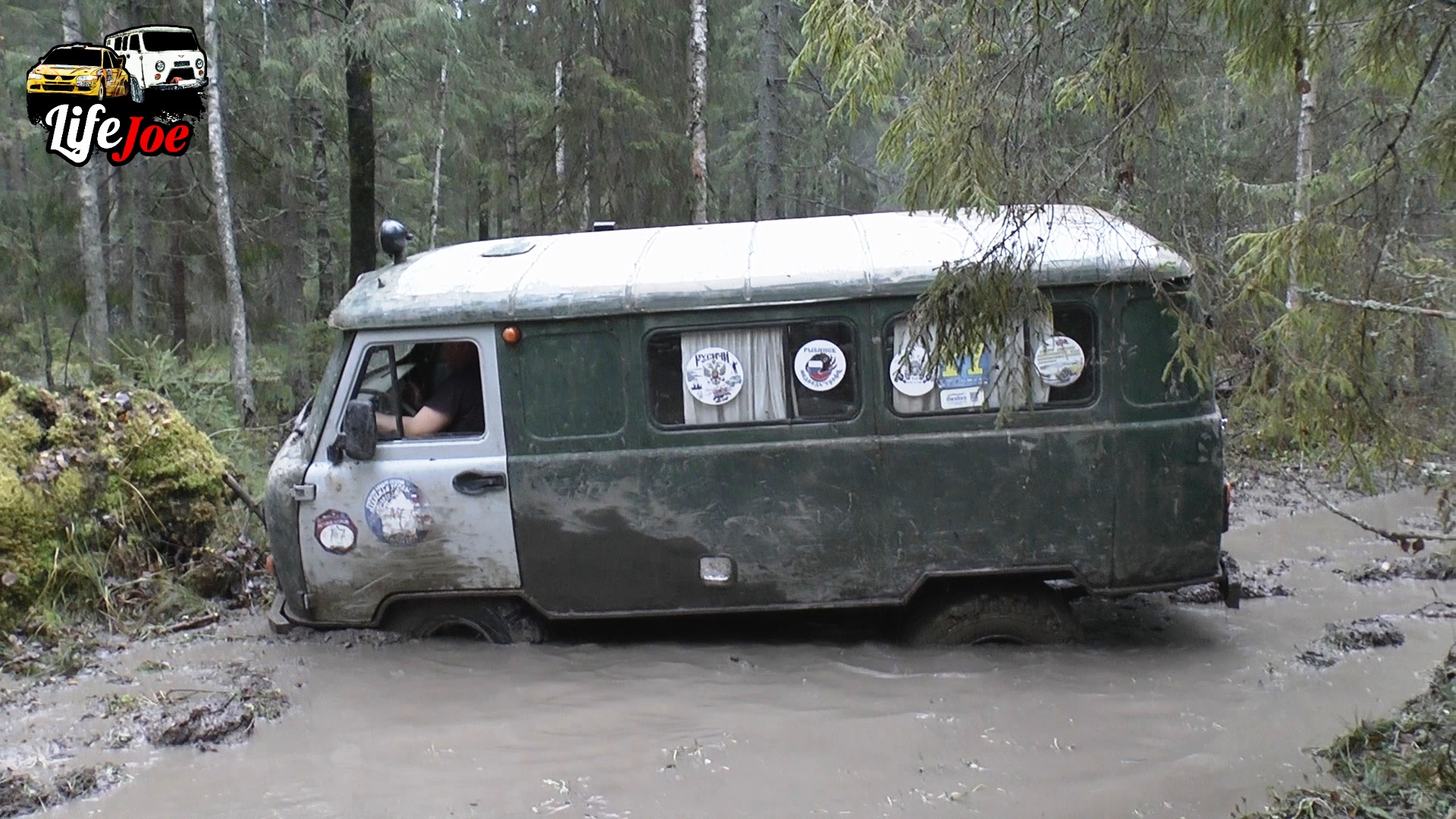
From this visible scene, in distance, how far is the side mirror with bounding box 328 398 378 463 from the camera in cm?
612

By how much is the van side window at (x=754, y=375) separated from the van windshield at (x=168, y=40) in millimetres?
11001

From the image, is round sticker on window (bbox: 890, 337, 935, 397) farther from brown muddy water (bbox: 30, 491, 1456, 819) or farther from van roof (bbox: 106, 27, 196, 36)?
van roof (bbox: 106, 27, 196, 36)

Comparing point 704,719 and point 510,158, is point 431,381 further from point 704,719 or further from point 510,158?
point 510,158

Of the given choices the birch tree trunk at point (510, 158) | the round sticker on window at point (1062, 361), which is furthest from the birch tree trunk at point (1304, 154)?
the birch tree trunk at point (510, 158)

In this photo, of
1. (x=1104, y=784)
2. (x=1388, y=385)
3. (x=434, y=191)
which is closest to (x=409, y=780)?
(x=1104, y=784)

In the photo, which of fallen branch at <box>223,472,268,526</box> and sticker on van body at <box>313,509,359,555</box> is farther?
fallen branch at <box>223,472,268,526</box>

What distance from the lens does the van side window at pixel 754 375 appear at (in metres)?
6.15

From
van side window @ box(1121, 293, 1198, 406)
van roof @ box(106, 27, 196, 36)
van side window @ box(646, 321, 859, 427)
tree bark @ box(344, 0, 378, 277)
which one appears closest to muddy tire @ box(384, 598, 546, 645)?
van side window @ box(646, 321, 859, 427)

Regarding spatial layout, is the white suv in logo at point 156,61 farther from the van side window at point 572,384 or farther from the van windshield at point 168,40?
the van side window at point 572,384

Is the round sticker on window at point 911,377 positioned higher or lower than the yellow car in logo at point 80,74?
lower

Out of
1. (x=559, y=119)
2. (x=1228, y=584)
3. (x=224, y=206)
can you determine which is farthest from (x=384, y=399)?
(x=559, y=119)

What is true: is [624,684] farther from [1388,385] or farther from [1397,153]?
[1397,153]

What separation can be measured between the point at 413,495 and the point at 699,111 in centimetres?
1067

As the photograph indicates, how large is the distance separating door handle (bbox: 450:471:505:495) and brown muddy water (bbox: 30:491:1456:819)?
970 mm
